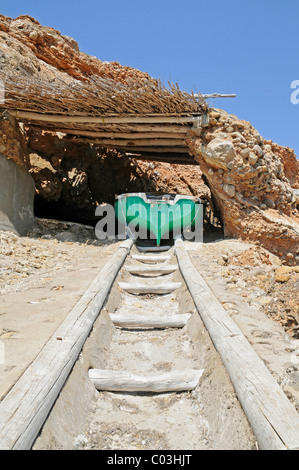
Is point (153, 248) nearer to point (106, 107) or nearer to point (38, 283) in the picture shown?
point (106, 107)

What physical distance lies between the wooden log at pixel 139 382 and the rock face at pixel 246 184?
14.1ft

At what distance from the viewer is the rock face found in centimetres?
614

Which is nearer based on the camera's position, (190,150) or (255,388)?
(255,388)

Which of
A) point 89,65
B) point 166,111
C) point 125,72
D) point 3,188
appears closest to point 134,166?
point 166,111

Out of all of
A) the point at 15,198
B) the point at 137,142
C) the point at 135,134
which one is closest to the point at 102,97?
the point at 135,134

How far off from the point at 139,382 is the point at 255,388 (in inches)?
31.7

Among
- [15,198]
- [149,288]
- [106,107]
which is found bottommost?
[149,288]

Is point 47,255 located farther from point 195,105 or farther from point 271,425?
point 271,425

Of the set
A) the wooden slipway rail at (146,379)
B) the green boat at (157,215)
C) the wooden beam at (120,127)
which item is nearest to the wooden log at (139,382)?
the wooden slipway rail at (146,379)

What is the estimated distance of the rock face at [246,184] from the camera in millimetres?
6141

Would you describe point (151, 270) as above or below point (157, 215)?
below

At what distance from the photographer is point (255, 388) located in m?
1.71

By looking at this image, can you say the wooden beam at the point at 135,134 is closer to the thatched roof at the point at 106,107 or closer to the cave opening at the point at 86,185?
the thatched roof at the point at 106,107
